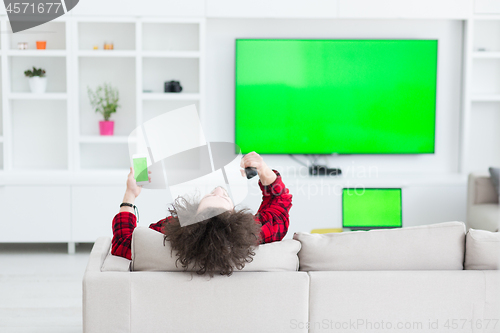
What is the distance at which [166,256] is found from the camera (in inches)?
57.7

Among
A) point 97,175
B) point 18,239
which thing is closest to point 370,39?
point 97,175

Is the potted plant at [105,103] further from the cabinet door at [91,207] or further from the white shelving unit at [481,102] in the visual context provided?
the white shelving unit at [481,102]

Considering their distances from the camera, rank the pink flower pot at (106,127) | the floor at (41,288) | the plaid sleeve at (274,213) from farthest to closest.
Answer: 1. the pink flower pot at (106,127)
2. the floor at (41,288)
3. the plaid sleeve at (274,213)

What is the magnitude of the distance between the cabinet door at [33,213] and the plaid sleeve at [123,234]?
2031 millimetres

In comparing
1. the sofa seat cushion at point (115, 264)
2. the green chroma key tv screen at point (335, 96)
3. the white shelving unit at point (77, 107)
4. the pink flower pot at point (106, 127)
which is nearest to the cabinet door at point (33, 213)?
the white shelving unit at point (77, 107)

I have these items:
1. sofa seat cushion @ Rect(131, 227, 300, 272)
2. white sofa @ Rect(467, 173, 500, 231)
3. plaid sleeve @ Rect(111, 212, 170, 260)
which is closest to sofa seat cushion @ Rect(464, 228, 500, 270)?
sofa seat cushion @ Rect(131, 227, 300, 272)

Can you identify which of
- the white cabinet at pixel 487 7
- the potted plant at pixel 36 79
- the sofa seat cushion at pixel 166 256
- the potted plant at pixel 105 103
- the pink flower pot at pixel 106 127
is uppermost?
the white cabinet at pixel 487 7

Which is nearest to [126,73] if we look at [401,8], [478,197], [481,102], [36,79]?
[36,79]

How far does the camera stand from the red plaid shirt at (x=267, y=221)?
1620 millimetres

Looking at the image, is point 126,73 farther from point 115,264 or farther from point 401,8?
point 115,264

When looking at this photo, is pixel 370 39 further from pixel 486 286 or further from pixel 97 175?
pixel 486 286

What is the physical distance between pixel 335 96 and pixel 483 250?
254 cm

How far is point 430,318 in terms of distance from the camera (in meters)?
1.47

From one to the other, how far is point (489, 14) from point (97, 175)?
3.14m
